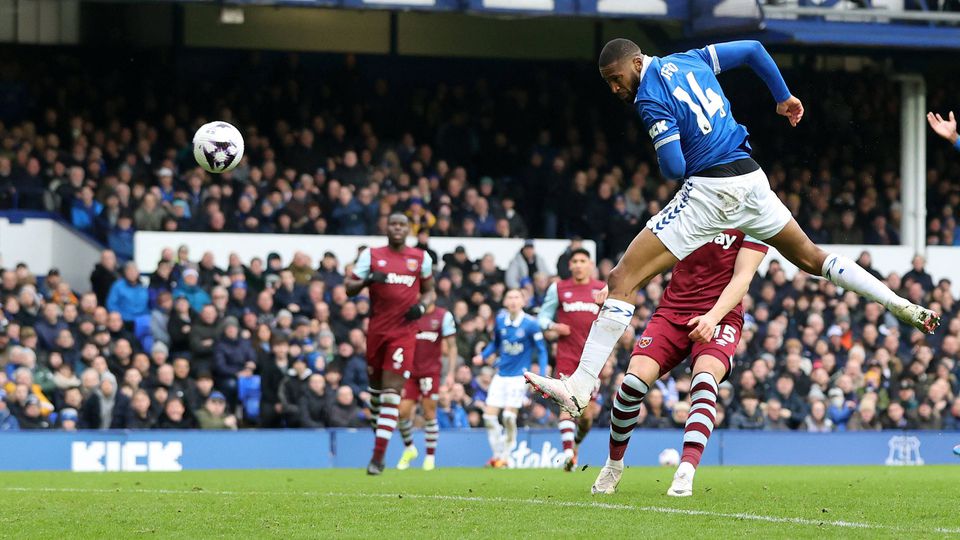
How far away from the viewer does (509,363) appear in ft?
63.5

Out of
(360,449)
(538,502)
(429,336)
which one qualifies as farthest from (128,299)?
(538,502)

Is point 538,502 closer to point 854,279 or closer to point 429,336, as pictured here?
point 854,279

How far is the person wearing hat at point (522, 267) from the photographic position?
2400 centimetres

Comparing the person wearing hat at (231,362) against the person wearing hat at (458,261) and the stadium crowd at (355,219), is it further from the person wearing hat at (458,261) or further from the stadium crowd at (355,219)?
the person wearing hat at (458,261)

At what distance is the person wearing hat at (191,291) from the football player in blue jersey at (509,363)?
4.33 meters

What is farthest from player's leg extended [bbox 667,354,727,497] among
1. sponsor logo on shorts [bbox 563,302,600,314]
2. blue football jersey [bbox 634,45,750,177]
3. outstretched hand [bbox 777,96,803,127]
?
sponsor logo on shorts [bbox 563,302,600,314]

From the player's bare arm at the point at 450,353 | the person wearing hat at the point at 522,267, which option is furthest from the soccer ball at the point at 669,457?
the person wearing hat at the point at 522,267

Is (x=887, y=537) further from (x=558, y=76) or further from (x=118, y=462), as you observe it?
(x=558, y=76)

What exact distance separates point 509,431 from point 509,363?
90 cm

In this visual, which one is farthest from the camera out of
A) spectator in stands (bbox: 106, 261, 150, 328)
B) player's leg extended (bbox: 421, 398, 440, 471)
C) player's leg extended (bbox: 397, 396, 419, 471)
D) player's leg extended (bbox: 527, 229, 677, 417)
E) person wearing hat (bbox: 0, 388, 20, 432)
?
spectator in stands (bbox: 106, 261, 150, 328)

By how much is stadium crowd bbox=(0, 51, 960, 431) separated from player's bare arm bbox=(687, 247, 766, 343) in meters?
9.95

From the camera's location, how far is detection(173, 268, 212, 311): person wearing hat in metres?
21.7

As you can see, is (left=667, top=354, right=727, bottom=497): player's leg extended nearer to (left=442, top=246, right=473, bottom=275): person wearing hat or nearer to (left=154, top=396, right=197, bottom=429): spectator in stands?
(left=154, top=396, right=197, bottom=429): spectator in stands

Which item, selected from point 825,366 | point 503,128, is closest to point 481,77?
point 503,128
